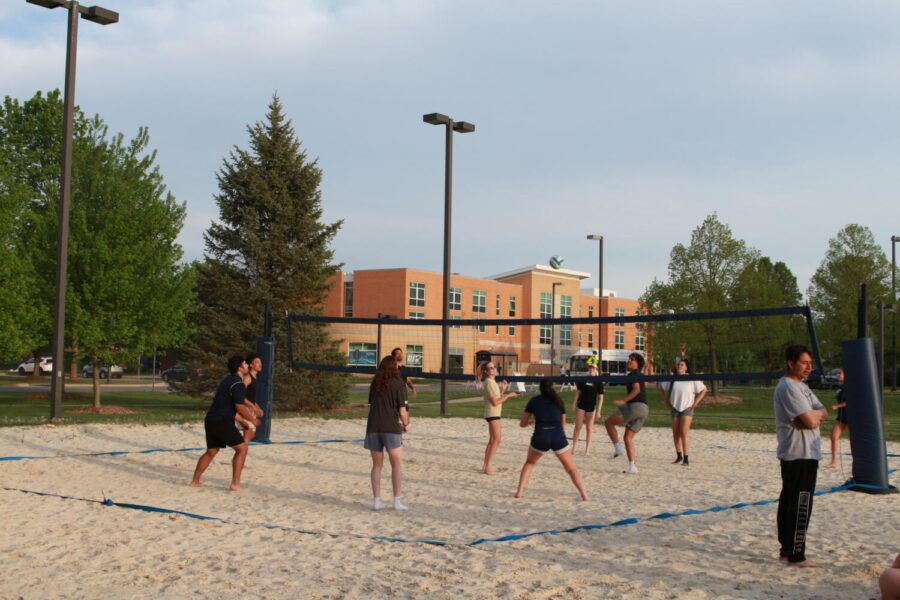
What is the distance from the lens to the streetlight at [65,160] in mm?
15008

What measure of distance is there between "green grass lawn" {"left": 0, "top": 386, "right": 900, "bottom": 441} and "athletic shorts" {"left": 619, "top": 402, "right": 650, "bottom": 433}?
8.59 metres

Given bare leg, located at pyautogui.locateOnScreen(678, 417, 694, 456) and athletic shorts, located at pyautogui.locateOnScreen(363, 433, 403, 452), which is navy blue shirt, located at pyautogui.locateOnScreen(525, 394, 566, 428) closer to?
athletic shorts, located at pyautogui.locateOnScreen(363, 433, 403, 452)

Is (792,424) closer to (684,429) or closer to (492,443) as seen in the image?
(492,443)

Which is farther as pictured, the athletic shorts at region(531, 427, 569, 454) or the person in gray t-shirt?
the athletic shorts at region(531, 427, 569, 454)

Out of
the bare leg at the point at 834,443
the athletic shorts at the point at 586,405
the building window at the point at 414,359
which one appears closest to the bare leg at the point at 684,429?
the athletic shorts at the point at 586,405

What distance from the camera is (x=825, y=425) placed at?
20.7m

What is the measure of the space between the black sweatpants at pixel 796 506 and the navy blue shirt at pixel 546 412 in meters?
2.86

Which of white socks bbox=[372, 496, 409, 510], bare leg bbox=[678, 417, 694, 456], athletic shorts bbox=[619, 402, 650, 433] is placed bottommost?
white socks bbox=[372, 496, 409, 510]

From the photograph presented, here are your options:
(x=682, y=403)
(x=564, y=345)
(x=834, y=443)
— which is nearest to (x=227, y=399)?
(x=682, y=403)

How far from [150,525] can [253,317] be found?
17134 millimetres

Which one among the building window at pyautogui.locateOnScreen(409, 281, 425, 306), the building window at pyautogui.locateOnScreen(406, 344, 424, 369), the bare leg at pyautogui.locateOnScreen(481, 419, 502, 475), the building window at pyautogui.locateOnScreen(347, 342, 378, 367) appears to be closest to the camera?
the bare leg at pyautogui.locateOnScreen(481, 419, 502, 475)

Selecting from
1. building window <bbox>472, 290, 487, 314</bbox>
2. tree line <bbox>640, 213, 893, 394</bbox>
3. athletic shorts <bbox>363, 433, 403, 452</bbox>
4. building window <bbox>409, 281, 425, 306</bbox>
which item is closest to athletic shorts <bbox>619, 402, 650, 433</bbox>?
athletic shorts <bbox>363, 433, 403, 452</bbox>

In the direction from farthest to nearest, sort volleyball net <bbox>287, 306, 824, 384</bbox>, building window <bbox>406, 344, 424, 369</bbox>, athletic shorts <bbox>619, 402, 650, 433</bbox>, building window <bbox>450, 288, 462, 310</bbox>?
1. building window <bbox>450, 288, 462, 310</bbox>
2. building window <bbox>406, 344, 424, 369</bbox>
3. volleyball net <bbox>287, 306, 824, 384</bbox>
4. athletic shorts <bbox>619, 402, 650, 433</bbox>

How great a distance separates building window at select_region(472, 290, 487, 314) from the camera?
68000 millimetres
